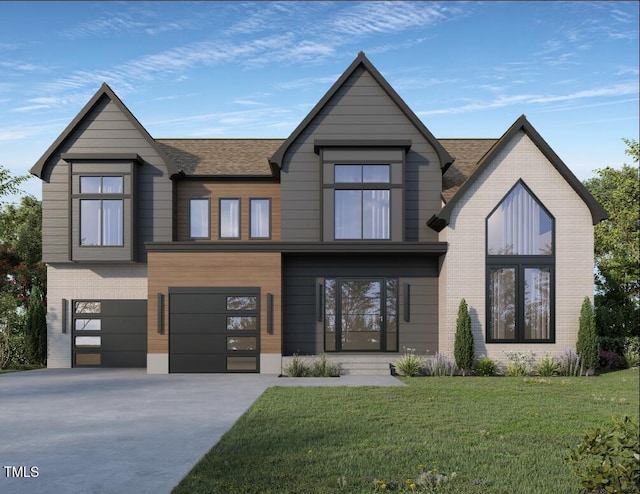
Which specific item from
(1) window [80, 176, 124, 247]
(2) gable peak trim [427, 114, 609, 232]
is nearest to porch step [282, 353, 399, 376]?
(2) gable peak trim [427, 114, 609, 232]

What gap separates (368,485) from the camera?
21.9ft

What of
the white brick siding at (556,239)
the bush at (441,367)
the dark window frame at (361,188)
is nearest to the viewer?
the bush at (441,367)

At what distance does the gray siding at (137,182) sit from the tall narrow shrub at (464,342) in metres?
9.76

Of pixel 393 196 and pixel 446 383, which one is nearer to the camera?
pixel 446 383

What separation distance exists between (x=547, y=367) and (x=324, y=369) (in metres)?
6.51

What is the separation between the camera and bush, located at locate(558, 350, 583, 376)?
17625mm

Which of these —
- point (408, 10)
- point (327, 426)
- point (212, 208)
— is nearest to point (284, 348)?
point (212, 208)

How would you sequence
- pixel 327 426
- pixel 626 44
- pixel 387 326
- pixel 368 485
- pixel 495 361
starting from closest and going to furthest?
pixel 626 44
pixel 368 485
pixel 327 426
pixel 495 361
pixel 387 326

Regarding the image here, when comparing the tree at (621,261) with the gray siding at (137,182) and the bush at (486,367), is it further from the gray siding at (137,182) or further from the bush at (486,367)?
the gray siding at (137,182)

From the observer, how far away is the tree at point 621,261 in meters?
21.3

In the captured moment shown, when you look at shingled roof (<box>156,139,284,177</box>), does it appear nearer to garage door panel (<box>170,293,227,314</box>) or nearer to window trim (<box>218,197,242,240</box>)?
window trim (<box>218,197,242,240</box>)

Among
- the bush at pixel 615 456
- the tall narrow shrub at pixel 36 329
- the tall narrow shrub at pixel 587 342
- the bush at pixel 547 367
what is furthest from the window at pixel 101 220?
the bush at pixel 615 456

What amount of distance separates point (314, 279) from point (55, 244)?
28.7 feet

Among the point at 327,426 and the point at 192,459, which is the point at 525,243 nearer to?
the point at 327,426
